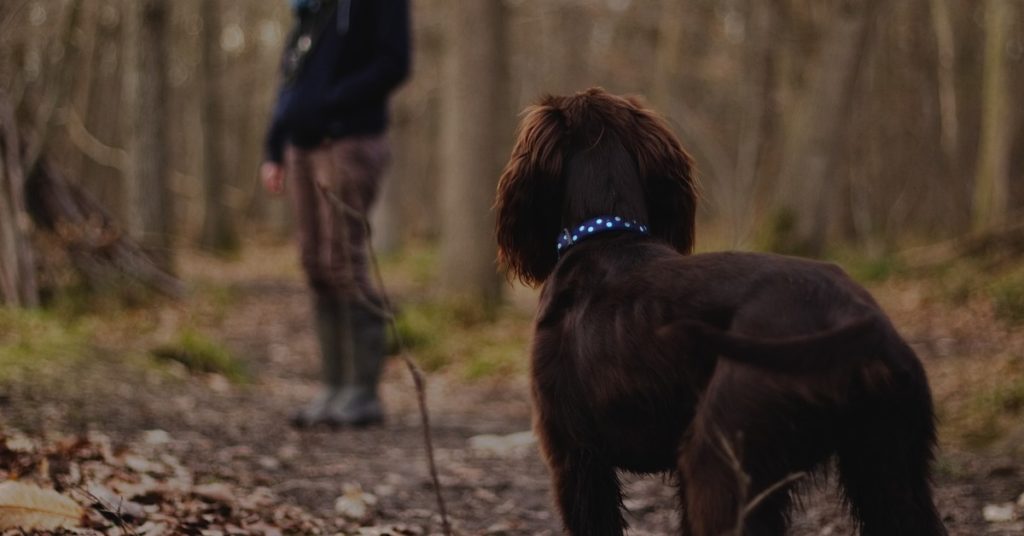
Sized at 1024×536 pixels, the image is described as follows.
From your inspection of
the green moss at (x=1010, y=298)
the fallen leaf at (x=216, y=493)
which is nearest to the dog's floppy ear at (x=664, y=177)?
the fallen leaf at (x=216, y=493)

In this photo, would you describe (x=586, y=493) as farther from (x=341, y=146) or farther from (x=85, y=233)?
(x=85, y=233)

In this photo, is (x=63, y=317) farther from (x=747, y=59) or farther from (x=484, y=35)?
(x=747, y=59)

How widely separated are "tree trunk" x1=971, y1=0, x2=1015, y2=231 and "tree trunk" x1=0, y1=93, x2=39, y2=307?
895 centimetres

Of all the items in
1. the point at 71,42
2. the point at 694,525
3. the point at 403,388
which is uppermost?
the point at 71,42

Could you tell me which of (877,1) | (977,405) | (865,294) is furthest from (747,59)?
(865,294)

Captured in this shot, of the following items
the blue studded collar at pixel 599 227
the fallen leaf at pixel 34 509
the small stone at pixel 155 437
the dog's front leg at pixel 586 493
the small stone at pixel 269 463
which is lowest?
the small stone at pixel 269 463

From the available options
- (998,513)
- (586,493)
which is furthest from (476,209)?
(586,493)

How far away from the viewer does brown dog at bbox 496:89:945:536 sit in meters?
2.07

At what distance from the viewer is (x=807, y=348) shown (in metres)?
2.01

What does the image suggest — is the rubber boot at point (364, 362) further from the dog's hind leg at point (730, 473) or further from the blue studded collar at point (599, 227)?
the dog's hind leg at point (730, 473)

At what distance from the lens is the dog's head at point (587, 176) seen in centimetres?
271

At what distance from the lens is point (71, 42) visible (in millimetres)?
8109

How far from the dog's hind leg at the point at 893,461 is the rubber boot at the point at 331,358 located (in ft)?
11.6

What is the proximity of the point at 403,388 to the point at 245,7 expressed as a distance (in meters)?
17.3
